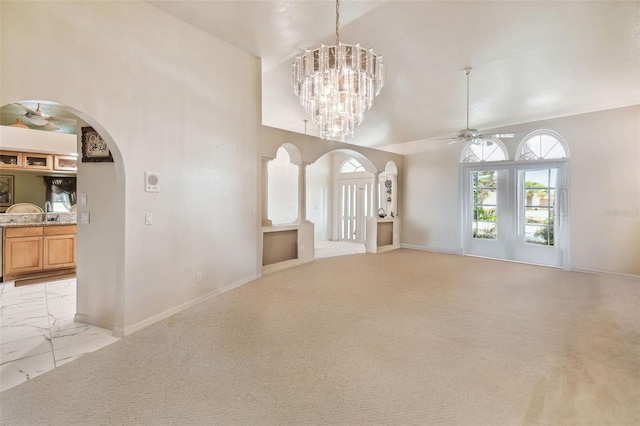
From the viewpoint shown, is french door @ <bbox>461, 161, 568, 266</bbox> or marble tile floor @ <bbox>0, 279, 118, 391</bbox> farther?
french door @ <bbox>461, 161, 568, 266</bbox>

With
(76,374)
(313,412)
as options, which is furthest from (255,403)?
(76,374)

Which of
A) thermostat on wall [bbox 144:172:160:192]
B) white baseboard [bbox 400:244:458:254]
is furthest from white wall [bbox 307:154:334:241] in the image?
thermostat on wall [bbox 144:172:160:192]

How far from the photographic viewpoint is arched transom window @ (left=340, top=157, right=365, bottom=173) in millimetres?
8938

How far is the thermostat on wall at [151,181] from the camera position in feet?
9.53

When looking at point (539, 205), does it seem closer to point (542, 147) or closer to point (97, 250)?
point (542, 147)

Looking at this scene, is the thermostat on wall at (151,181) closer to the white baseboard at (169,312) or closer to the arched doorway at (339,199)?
the white baseboard at (169,312)

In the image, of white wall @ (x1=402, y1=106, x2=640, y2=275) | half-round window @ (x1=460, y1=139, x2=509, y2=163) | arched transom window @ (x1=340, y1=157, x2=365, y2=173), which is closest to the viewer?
Answer: white wall @ (x1=402, y1=106, x2=640, y2=275)

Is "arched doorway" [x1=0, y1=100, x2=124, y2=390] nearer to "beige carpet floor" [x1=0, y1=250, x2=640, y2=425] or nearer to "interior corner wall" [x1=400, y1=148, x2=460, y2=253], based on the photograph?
"beige carpet floor" [x1=0, y1=250, x2=640, y2=425]

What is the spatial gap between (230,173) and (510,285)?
4.45m

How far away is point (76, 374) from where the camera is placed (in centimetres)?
211

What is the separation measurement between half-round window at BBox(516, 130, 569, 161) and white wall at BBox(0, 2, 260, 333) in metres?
5.63

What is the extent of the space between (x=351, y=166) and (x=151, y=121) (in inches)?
264

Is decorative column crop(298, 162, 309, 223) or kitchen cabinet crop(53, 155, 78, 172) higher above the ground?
kitchen cabinet crop(53, 155, 78, 172)

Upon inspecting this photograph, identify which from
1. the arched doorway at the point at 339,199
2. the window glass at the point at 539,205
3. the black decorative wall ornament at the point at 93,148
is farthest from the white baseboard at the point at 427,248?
the black decorative wall ornament at the point at 93,148
